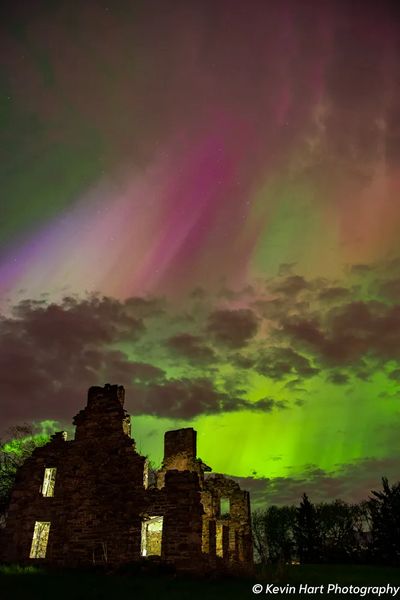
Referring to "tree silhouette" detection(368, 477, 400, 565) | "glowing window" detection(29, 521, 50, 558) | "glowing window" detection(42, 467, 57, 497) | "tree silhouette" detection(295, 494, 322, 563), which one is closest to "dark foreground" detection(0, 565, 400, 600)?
"glowing window" detection(29, 521, 50, 558)

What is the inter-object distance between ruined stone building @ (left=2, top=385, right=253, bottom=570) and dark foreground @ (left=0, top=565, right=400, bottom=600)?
6.53ft

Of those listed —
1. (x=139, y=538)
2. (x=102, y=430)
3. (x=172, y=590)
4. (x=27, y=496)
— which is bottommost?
(x=172, y=590)

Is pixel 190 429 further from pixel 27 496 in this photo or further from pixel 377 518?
pixel 377 518

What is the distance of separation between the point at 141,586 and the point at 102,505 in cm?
766

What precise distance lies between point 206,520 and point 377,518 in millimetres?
23480

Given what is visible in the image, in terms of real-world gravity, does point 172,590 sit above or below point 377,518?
below

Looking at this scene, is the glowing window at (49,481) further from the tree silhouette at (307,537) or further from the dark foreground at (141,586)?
the tree silhouette at (307,537)

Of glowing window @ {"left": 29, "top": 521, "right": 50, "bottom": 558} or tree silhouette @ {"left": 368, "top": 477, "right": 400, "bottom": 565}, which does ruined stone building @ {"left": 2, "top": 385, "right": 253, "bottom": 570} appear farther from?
tree silhouette @ {"left": 368, "top": 477, "right": 400, "bottom": 565}

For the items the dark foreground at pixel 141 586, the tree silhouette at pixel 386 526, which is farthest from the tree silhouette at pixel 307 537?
the dark foreground at pixel 141 586

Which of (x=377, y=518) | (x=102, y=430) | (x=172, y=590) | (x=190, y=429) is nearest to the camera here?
(x=172, y=590)

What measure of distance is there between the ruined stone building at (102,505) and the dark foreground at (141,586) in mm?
1991

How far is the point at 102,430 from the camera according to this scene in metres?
23.5

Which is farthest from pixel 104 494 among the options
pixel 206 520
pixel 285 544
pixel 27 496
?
pixel 285 544

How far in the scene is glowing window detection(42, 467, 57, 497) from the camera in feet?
76.5
